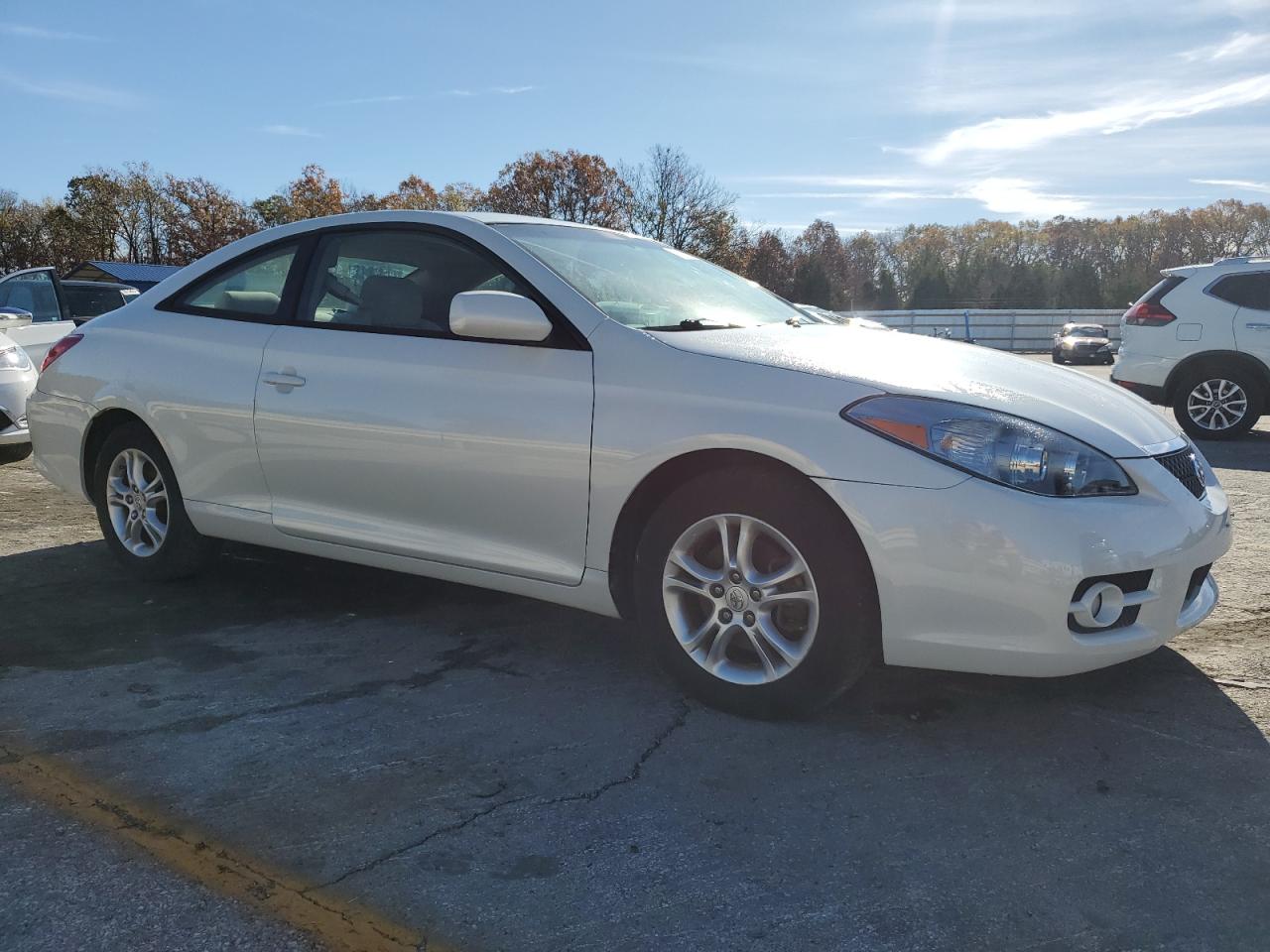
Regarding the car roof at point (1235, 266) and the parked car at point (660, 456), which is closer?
the parked car at point (660, 456)

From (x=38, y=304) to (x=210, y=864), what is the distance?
9.45 meters

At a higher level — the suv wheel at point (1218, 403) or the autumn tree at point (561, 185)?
the autumn tree at point (561, 185)

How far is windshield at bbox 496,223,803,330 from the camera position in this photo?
3551 millimetres

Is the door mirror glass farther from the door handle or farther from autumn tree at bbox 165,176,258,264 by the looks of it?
autumn tree at bbox 165,176,258,264

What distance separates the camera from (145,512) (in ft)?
15.1

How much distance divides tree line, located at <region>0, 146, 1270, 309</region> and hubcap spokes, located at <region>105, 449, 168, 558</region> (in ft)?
89.2

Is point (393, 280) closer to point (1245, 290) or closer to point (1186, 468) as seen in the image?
point (1186, 468)

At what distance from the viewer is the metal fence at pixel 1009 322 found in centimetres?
5312

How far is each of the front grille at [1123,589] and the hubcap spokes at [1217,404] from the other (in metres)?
7.93

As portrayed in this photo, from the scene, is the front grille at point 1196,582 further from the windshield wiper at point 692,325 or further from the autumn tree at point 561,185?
the autumn tree at point 561,185

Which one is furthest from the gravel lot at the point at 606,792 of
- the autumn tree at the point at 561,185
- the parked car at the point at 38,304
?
the autumn tree at the point at 561,185

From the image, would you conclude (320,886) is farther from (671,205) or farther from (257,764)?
(671,205)

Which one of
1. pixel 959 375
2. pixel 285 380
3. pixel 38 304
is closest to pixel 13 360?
pixel 38 304

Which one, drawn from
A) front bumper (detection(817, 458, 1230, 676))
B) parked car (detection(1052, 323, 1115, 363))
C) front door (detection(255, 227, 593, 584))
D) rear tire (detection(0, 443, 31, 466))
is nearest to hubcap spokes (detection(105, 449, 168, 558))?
front door (detection(255, 227, 593, 584))
